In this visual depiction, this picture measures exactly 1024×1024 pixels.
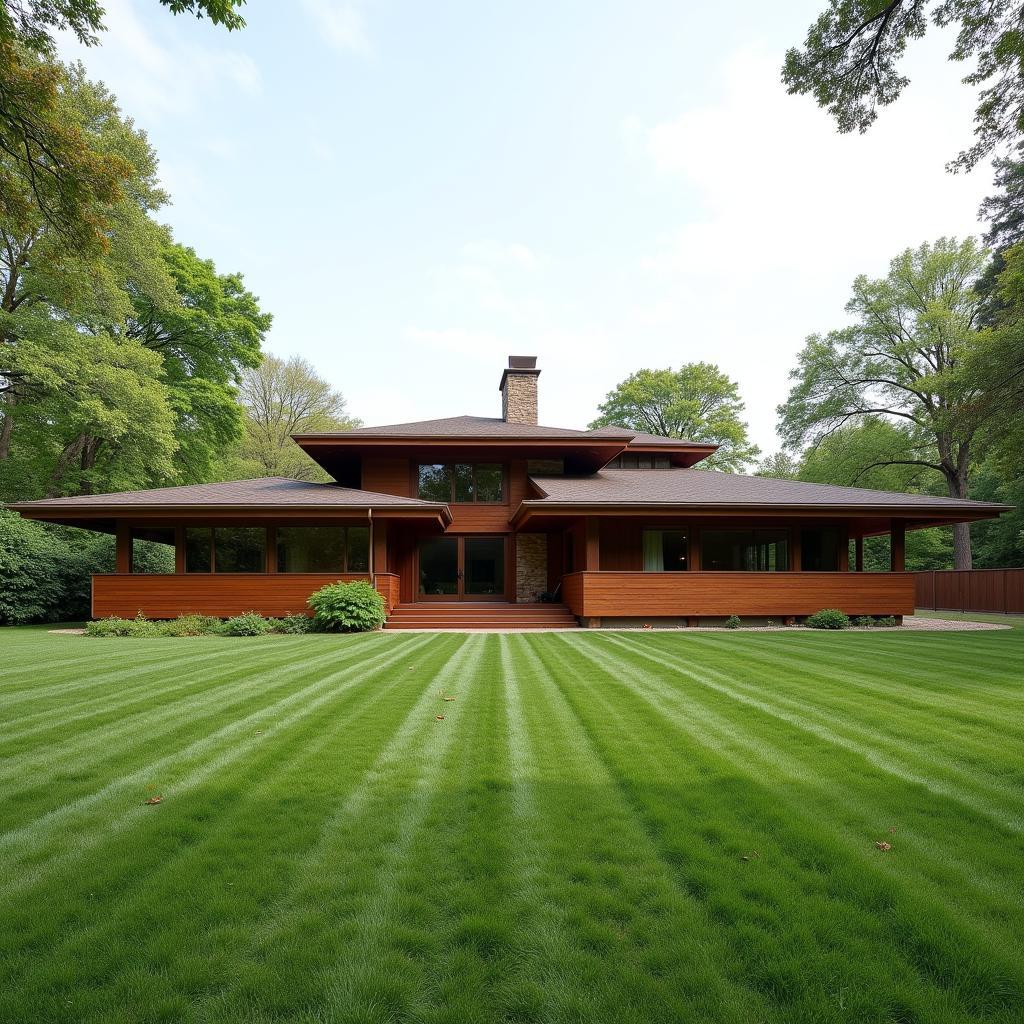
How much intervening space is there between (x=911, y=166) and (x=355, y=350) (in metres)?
24.5

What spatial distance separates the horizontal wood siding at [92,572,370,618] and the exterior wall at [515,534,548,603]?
6.08 m

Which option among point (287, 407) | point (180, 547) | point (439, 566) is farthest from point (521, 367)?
point (287, 407)

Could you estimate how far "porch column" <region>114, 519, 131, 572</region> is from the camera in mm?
15419

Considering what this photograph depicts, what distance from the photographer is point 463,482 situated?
18844 mm

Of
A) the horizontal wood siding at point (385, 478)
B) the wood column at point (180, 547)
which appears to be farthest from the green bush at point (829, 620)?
the wood column at point (180, 547)

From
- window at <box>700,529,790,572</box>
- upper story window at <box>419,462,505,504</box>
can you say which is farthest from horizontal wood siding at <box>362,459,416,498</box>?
window at <box>700,529,790,572</box>

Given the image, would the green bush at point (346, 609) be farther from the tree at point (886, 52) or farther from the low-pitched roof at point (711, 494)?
the tree at point (886, 52)

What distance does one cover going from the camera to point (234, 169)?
40.7 ft

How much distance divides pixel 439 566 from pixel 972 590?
1913cm

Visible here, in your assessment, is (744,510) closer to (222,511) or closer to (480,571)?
(480,571)

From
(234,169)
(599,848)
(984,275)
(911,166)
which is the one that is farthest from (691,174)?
(984,275)

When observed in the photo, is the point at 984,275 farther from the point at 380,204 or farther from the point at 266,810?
the point at 266,810

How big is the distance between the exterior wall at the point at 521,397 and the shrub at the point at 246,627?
37.9 ft

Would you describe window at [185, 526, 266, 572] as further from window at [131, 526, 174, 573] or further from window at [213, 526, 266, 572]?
window at [131, 526, 174, 573]
